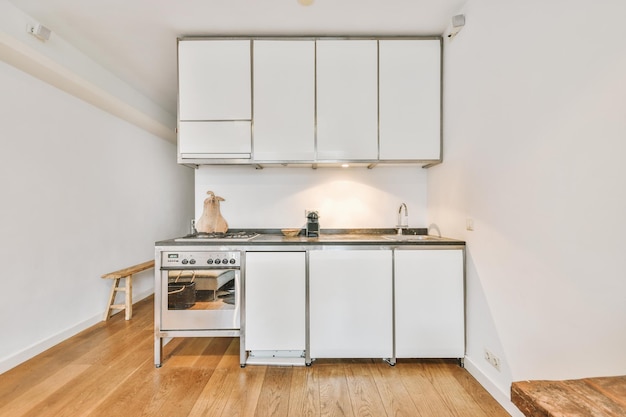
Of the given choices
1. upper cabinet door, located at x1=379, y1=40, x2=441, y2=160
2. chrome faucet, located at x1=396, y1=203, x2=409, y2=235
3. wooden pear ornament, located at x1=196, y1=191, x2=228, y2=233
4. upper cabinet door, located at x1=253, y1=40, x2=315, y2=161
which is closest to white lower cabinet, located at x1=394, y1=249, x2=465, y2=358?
chrome faucet, located at x1=396, y1=203, x2=409, y2=235

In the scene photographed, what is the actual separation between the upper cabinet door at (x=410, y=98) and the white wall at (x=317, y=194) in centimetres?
A: 38

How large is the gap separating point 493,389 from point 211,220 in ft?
8.13

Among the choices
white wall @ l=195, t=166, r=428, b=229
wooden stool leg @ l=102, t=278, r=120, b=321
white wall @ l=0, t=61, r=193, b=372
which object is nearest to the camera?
white wall @ l=0, t=61, r=193, b=372

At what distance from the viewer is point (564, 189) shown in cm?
126

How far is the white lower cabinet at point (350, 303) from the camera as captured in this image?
2.05 meters

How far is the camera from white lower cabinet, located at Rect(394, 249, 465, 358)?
204cm

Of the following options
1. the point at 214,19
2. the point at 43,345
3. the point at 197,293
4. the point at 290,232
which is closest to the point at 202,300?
the point at 197,293

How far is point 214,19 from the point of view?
7.09 feet

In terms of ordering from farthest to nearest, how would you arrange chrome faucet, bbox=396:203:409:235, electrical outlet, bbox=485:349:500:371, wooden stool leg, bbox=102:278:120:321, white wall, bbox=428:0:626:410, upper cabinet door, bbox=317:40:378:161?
wooden stool leg, bbox=102:278:120:321, chrome faucet, bbox=396:203:409:235, upper cabinet door, bbox=317:40:378:161, electrical outlet, bbox=485:349:500:371, white wall, bbox=428:0:626:410

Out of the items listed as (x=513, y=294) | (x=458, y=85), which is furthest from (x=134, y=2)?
(x=513, y=294)

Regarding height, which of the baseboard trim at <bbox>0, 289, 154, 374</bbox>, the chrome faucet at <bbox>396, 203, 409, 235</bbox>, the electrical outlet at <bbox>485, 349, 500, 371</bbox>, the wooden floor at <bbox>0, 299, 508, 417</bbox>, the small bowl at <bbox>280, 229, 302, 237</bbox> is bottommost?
the wooden floor at <bbox>0, 299, 508, 417</bbox>

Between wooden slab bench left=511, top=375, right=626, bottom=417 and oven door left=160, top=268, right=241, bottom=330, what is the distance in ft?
5.74

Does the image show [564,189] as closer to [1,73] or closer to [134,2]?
[134,2]

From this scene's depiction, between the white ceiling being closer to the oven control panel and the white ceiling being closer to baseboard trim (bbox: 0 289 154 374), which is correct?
the oven control panel
